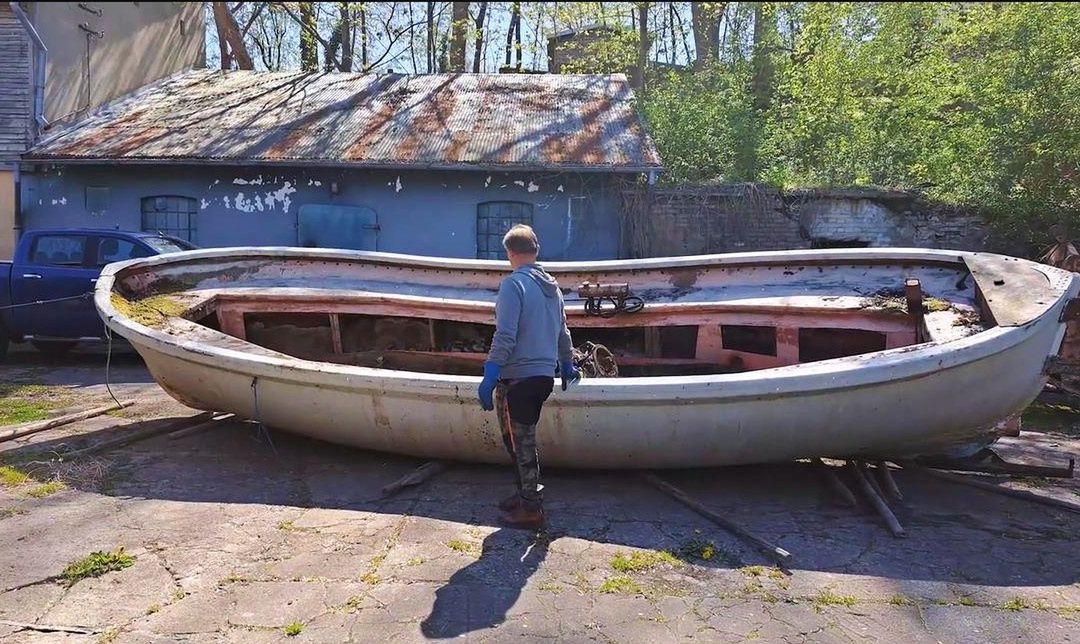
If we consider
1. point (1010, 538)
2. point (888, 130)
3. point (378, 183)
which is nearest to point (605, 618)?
point (1010, 538)

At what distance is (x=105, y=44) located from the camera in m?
15.6

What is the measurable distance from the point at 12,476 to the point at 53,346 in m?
6.31

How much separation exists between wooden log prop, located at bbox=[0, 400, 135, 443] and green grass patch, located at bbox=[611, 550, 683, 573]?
477cm

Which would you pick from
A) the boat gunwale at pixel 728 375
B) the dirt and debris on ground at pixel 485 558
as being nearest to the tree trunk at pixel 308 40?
the boat gunwale at pixel 728 375

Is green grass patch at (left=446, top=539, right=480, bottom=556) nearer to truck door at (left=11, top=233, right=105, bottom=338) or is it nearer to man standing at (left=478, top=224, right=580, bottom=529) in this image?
man standing at (left=478, top=224, right=580, bottom=529)

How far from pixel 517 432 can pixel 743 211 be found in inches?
380

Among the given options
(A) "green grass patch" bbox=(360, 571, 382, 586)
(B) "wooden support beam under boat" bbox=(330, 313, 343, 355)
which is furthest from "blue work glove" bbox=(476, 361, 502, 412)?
(B) "wooden support beam under boat" bbox=(330, 313, 343, 355)

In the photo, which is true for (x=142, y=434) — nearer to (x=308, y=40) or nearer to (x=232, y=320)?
(x=232, y=320)

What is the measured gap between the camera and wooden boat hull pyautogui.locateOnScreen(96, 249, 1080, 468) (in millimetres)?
4660

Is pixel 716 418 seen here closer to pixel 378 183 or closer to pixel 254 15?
pixel 378 183

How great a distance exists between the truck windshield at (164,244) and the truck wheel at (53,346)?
159 cm

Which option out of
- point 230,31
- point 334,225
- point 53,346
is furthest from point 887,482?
point 230,31

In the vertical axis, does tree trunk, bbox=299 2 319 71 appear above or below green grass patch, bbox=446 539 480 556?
above

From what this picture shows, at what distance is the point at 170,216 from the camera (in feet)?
46.4
